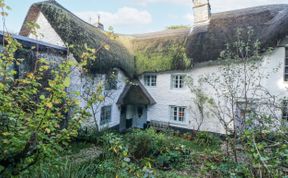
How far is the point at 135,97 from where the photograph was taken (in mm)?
14578

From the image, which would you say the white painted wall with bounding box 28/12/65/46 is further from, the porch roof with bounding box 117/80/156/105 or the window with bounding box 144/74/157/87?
the window with bounding box 144/74/157/87

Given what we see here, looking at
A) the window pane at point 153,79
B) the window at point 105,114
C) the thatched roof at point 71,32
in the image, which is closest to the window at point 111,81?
the thatched roof at point 71,32

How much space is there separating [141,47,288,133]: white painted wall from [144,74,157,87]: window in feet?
0.97

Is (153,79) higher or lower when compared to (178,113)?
higher

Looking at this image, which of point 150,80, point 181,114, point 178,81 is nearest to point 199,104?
point 181,114

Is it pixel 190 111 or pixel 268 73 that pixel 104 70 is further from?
pixel 268 73

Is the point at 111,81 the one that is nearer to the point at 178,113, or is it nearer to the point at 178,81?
the point at 178,81

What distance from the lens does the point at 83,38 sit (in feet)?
36.3

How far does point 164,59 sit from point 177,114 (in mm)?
3942

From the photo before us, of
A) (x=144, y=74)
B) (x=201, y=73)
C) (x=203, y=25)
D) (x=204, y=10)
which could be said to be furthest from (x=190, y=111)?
(x=204, y=10)

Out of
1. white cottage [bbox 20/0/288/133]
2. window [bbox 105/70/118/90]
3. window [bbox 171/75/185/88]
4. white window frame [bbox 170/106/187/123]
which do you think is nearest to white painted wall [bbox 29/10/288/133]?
white cottage [bbox 20/0/288/133]

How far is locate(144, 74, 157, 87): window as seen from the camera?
49.2ft

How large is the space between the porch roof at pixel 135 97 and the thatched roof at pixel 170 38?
1.21 meters

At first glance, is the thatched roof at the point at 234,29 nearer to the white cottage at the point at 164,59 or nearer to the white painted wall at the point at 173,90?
the white cottage at the point at 164,59
